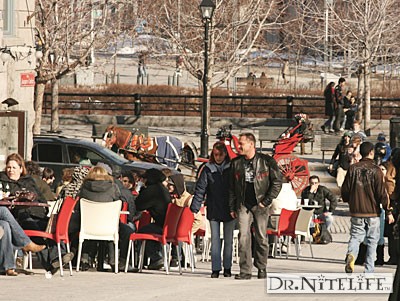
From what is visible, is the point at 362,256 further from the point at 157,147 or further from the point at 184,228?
the point at 157,147

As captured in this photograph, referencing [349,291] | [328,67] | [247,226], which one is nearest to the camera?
[349,291]

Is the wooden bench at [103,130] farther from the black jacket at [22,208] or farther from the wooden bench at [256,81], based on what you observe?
the wooden bench at [256,81]

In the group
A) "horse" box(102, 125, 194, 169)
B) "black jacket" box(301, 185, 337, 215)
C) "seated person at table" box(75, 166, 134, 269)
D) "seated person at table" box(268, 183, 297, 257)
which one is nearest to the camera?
"seated person at table" box(75, 166, 134, 269)

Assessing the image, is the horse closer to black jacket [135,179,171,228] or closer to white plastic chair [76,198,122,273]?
black jacket [135,179,171,228]

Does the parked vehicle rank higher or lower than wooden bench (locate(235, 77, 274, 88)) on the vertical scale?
lower

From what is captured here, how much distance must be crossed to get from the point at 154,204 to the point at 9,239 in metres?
2.54

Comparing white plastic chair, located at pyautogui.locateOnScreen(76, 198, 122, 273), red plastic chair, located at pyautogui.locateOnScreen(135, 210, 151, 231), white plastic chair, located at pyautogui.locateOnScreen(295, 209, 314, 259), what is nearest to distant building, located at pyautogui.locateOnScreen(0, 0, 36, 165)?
white plastic chair, located at pyautogui.locateOnScreen(295, 209, 314, 259)

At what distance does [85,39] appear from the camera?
4166cm

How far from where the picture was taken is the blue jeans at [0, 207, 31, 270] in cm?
1659

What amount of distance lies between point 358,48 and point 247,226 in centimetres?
3109

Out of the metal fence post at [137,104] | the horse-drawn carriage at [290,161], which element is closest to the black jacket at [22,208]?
the horse-drawn carriage at [290,161]

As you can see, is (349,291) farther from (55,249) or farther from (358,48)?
(358,48)

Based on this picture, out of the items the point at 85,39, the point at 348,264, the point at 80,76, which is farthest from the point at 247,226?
the point at 80,76

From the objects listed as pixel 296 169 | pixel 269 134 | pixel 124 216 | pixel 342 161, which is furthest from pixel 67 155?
pixel 124 216
